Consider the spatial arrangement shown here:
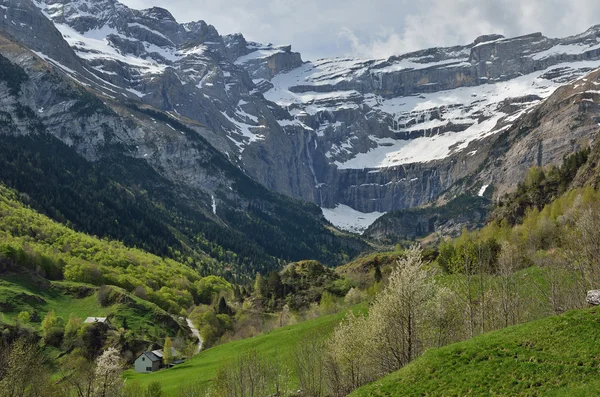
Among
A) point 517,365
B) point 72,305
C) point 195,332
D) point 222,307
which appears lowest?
point 195,332

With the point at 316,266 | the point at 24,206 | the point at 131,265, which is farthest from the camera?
the point at 24,206

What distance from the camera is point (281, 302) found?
434 feet

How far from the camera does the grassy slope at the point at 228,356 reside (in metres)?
63.1

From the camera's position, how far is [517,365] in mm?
27109

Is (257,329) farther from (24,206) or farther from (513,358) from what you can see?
(24,206)

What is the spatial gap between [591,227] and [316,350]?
28.8 meters

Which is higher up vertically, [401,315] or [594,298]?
[594,298]

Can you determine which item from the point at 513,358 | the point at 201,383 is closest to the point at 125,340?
the point at 201,383

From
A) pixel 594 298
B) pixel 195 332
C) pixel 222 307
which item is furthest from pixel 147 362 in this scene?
pixel 594 298

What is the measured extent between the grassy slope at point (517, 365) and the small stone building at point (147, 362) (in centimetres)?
6240

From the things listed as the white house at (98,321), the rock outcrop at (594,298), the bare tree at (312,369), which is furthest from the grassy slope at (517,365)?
the white house at (98,321)

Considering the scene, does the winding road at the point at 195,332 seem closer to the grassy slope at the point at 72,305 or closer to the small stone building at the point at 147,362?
the grassy slope at the point at 72,305

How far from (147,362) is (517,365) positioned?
238ft

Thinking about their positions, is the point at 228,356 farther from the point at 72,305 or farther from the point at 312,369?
the point at 72,305
